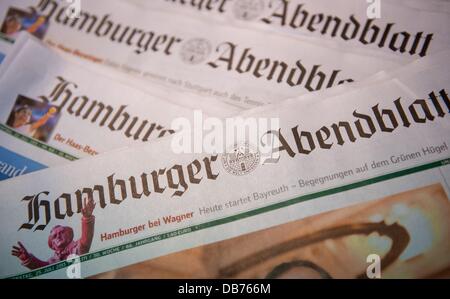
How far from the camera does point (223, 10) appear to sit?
1.73 ft

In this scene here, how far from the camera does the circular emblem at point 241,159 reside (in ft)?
1.31

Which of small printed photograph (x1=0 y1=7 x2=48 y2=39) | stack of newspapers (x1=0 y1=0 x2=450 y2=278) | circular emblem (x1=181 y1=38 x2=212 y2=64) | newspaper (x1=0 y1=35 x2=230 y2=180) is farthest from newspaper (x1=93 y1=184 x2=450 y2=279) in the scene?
small printed photograph (x1=0 y1=7 x2=48 y2=39)

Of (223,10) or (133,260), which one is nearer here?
(133,260)

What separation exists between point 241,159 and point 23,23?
0.41 meters

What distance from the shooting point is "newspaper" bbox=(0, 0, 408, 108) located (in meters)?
0.46

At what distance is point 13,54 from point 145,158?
0.86 feet

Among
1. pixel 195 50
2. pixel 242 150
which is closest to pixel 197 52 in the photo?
pixel 195 50

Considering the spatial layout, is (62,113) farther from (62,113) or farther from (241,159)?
(241,159)

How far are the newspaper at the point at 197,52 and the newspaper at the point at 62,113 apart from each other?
0.14 feet

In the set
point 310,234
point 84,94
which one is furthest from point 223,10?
point 310,234

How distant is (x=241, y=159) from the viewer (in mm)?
403

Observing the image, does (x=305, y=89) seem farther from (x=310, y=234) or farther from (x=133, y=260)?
(x=133, y=260)

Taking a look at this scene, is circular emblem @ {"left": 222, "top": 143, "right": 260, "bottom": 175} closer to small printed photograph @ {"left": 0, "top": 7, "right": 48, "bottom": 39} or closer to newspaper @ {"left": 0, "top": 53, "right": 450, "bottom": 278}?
newspaper @ {"left": 0, "top": 53, "right": 450, "bottom": 278}
